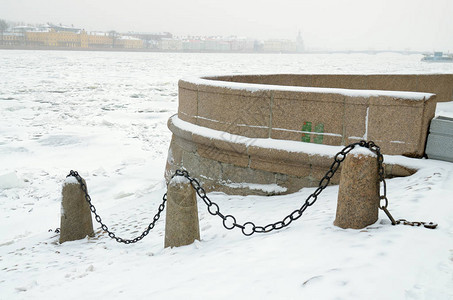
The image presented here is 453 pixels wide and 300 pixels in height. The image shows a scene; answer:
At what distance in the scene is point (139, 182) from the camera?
332 inches

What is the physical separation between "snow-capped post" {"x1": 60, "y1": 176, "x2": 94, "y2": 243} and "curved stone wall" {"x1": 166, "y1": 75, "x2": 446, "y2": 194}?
1.87 meters

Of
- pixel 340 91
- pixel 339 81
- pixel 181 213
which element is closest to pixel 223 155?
pixel 340 91

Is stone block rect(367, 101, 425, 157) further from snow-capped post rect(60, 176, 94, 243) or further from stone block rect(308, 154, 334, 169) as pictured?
snow-capped post rect(60, 176, 94, 243)

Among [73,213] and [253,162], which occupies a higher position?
[253,162]

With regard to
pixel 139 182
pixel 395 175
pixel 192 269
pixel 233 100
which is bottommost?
pixel 139 182

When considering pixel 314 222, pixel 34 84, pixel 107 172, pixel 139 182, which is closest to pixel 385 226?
pixel 314 222

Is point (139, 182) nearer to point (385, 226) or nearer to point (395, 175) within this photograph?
point (395, 175)

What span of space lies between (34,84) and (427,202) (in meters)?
24.2

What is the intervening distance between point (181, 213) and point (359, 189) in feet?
5.35

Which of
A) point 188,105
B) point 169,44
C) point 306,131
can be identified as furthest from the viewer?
point 169,44

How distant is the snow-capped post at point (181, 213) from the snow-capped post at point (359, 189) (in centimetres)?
140

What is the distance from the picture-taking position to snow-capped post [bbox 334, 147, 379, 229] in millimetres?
A: 3275

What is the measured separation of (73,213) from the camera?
504 cm

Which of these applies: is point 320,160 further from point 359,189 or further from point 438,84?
point 438,84
